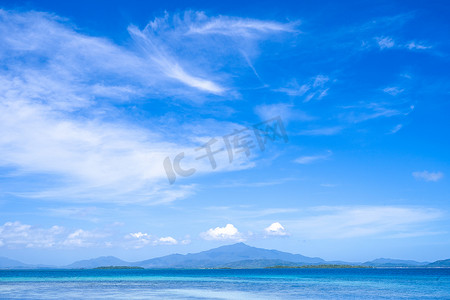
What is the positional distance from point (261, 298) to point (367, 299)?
9.66m

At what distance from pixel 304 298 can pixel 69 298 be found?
2164cm

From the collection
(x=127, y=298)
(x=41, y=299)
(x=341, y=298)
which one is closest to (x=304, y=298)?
(x=341, y=298)

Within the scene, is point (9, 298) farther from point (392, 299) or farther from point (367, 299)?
point (392, 299)

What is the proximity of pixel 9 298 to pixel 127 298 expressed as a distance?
10.6 meters

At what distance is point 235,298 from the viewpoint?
3541cm

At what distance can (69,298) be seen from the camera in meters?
34.3

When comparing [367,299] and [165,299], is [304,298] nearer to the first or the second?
[367,299]

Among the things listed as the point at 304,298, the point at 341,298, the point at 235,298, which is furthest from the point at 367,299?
the point at 235,298

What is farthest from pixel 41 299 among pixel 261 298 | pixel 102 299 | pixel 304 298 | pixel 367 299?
pixel 367 299

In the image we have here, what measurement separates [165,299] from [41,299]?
10963mm

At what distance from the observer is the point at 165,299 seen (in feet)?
112

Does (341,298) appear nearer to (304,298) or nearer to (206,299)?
(304,298)

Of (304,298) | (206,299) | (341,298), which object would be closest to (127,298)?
(206,299)

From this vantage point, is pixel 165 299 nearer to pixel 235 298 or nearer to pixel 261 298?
pixel 235 298
